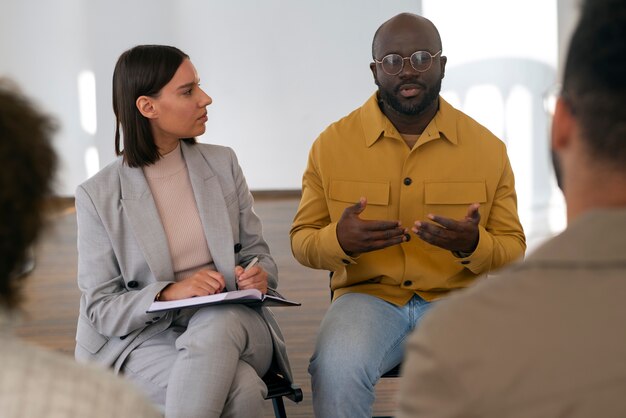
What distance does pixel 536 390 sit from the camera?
111cm

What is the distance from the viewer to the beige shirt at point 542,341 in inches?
42.9

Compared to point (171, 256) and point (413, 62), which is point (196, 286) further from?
point (413, 62)

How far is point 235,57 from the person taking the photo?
11047 mm

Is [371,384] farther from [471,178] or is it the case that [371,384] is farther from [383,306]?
[471,178]

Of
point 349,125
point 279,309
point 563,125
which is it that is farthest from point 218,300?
point 279,309

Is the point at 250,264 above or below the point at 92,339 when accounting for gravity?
above

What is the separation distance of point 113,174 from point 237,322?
653 millimetres

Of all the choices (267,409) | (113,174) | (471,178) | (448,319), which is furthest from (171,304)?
(448,319)

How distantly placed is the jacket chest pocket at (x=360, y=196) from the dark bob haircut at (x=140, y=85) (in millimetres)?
611

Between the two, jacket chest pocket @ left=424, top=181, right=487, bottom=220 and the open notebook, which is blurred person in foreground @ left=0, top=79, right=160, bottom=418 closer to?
the open notebook

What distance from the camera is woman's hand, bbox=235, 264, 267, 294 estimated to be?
308 centimetres

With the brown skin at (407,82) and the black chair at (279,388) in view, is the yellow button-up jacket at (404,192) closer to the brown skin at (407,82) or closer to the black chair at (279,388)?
the brown skin at (407,82)

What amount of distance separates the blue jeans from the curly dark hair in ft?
5.39

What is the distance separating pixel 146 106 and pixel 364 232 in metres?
0.83
